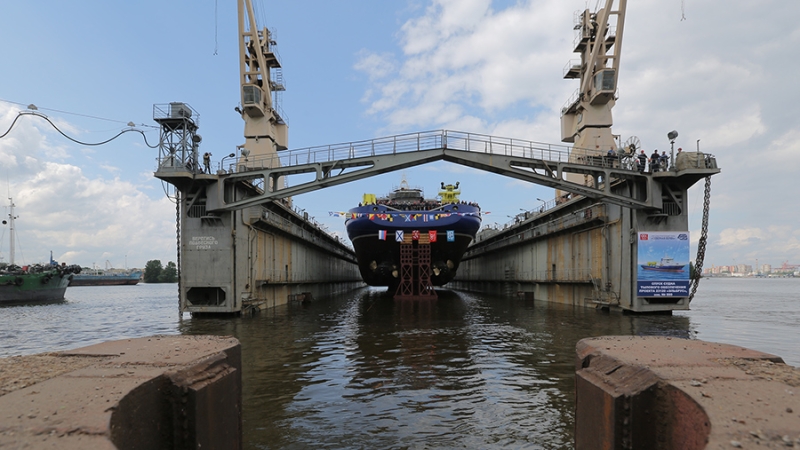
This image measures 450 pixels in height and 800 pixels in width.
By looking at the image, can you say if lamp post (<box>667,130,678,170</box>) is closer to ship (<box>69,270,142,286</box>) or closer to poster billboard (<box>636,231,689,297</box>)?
poster billboard (<box>636,231,689,297</box>)

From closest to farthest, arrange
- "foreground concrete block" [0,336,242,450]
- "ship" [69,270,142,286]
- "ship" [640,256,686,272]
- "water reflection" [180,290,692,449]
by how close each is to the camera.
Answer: "foreground concrete block" [0,336,242,450] → "water reflection" [180,290,692,449] → "ship" [640,256,686,272] → "ship" [69,270,142,286]

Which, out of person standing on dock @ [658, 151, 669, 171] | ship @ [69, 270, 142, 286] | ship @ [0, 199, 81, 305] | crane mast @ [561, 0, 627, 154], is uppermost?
crane mast @ [561, 0, 627, 154]

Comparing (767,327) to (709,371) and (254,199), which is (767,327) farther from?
(254,199)

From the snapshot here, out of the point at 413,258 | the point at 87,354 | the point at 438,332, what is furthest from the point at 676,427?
the point at 413,258

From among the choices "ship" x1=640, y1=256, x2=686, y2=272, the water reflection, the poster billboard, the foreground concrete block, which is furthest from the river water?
"ship" x1=640, y1=256, x2=686, y2=272

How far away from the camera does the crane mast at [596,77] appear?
30.0 m

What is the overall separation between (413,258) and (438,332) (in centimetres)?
1911

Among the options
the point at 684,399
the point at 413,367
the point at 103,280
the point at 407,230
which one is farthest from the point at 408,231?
the point at 103,280

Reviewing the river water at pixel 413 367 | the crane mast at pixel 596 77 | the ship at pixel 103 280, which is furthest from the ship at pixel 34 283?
the ship at pixel 103 280

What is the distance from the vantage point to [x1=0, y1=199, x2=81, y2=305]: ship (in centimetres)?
4316

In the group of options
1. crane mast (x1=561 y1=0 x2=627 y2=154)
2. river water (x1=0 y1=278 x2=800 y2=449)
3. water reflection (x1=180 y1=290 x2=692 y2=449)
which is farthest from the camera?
crane mast (x1=561 y1=0 x2=627 y2=154)

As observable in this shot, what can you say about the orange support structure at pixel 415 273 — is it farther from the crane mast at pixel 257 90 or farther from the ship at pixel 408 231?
the crane mast at pixel 257 90

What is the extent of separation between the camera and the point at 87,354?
5191 mm

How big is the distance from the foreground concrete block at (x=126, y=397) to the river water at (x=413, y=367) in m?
1.64
